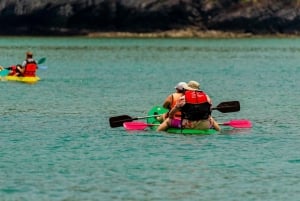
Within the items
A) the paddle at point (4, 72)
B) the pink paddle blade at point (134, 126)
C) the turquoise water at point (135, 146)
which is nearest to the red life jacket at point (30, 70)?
the turquoise water at point (135, 146)

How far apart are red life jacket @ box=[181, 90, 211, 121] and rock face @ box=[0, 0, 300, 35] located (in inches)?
4675

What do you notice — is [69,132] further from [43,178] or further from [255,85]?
[255,85]

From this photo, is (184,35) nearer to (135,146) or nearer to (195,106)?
(195,106)

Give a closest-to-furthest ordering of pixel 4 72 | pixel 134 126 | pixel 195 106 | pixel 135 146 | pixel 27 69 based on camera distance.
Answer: pixel 135 146 < pixel 195 106 < pixel 134 126 < pixel 27 69 < pixel 4 72

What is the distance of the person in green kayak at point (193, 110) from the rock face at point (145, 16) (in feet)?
388

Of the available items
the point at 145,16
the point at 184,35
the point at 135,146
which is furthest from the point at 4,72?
the point at 145,16

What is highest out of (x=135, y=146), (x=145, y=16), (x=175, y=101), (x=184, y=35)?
(x=145, y=16)

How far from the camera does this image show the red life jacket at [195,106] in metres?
34.6

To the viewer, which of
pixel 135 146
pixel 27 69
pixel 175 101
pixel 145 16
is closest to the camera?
pixel 135 146

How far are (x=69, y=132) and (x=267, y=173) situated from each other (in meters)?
10.5

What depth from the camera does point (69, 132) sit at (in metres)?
37.2

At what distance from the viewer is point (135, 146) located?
33469mm

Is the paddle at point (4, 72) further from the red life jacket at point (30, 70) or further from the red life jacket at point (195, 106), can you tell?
the red life jacket at point (195, 106)

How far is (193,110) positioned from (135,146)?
2.46m
